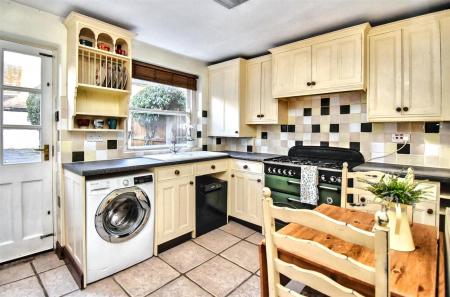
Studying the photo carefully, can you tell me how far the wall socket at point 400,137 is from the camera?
243 centimetres

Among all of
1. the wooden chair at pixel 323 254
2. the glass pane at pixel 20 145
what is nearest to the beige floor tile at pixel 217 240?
the wooden chair at pixel 323 254

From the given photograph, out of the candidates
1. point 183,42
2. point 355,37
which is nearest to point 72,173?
point 183,42

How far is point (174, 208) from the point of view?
8.54ft

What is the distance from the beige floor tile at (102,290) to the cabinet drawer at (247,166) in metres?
1.82

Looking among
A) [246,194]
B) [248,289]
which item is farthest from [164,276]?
[246,194]

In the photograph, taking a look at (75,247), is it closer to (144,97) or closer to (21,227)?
(21,227)

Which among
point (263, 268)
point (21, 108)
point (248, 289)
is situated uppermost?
point (21, 108)

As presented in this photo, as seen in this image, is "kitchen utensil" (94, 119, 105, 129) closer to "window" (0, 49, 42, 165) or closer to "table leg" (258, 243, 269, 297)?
"window" (0, 49, 42, 165)

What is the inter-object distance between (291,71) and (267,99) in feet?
1.67

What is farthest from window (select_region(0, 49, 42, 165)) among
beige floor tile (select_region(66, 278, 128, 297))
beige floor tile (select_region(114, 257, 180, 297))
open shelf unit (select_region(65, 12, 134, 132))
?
beige floor tile (select_region(114, 257, 180, 297))

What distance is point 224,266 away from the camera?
226 centimetres

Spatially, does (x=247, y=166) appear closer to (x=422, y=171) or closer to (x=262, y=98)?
(x=262, y=98)

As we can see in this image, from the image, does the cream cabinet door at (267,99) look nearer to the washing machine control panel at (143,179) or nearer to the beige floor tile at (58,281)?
the washing machine control panel at (143,179)

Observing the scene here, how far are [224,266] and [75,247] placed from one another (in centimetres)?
133
